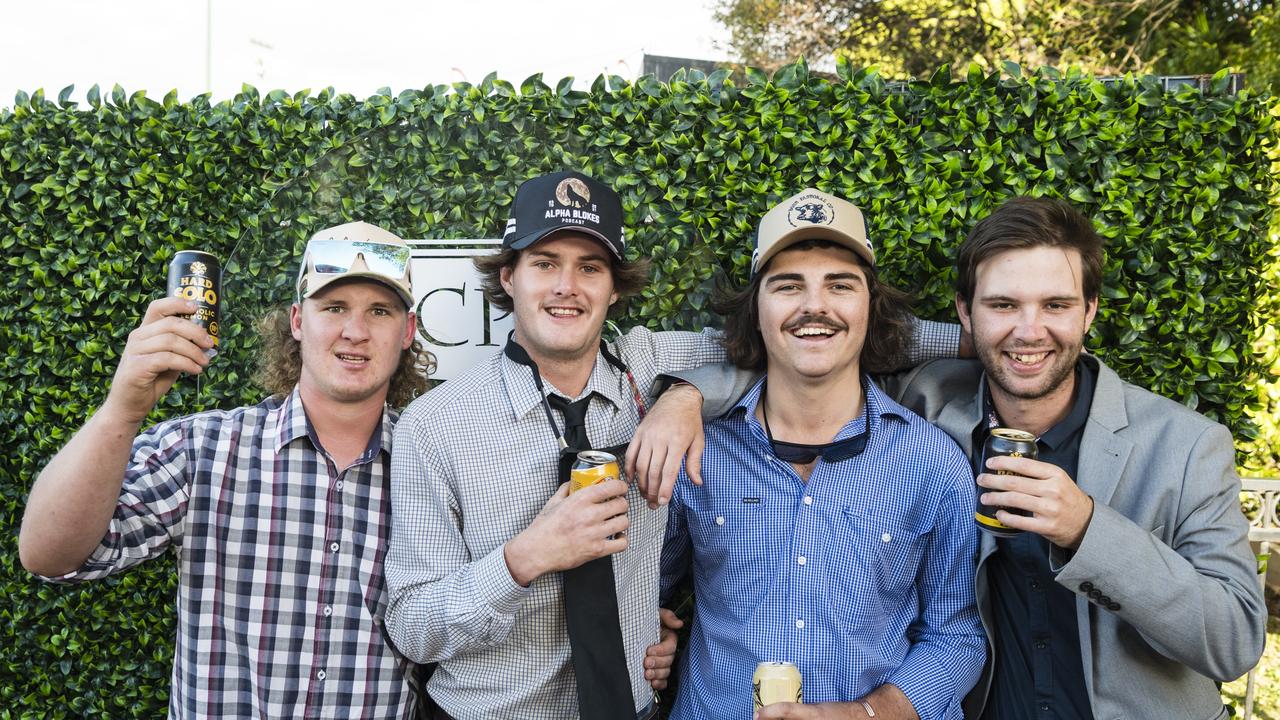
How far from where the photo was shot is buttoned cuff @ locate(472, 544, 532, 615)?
7.79 ft

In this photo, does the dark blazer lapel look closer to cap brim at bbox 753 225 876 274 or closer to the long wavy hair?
cap brim at bbox 753 225 876 274

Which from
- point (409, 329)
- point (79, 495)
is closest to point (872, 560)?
point (409, 329)

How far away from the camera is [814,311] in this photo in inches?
106

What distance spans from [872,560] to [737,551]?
429 millimetres

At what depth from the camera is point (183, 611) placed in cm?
271

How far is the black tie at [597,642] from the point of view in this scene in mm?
2488

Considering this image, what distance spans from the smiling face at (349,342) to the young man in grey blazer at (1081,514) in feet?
3.07

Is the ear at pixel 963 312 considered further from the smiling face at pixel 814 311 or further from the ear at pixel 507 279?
the ear at pixel 507 279

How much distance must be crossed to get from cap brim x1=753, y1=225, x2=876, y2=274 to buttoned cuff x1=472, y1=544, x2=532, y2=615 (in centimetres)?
133

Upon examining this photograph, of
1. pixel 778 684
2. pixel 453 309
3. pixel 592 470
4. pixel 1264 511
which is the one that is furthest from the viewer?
pixel 453 309

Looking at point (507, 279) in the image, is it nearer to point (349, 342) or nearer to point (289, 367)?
point (349, 342)

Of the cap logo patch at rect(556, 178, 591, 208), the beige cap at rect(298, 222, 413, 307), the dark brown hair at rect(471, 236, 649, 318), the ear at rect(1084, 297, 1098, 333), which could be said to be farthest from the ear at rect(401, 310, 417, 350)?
the ear at rect(1084, 297, 1098, 333)

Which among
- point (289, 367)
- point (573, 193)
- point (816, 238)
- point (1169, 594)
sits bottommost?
A: point (1169, 594)

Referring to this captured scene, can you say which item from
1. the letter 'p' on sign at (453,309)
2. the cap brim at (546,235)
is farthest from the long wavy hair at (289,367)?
the cap brim at (546,235)
